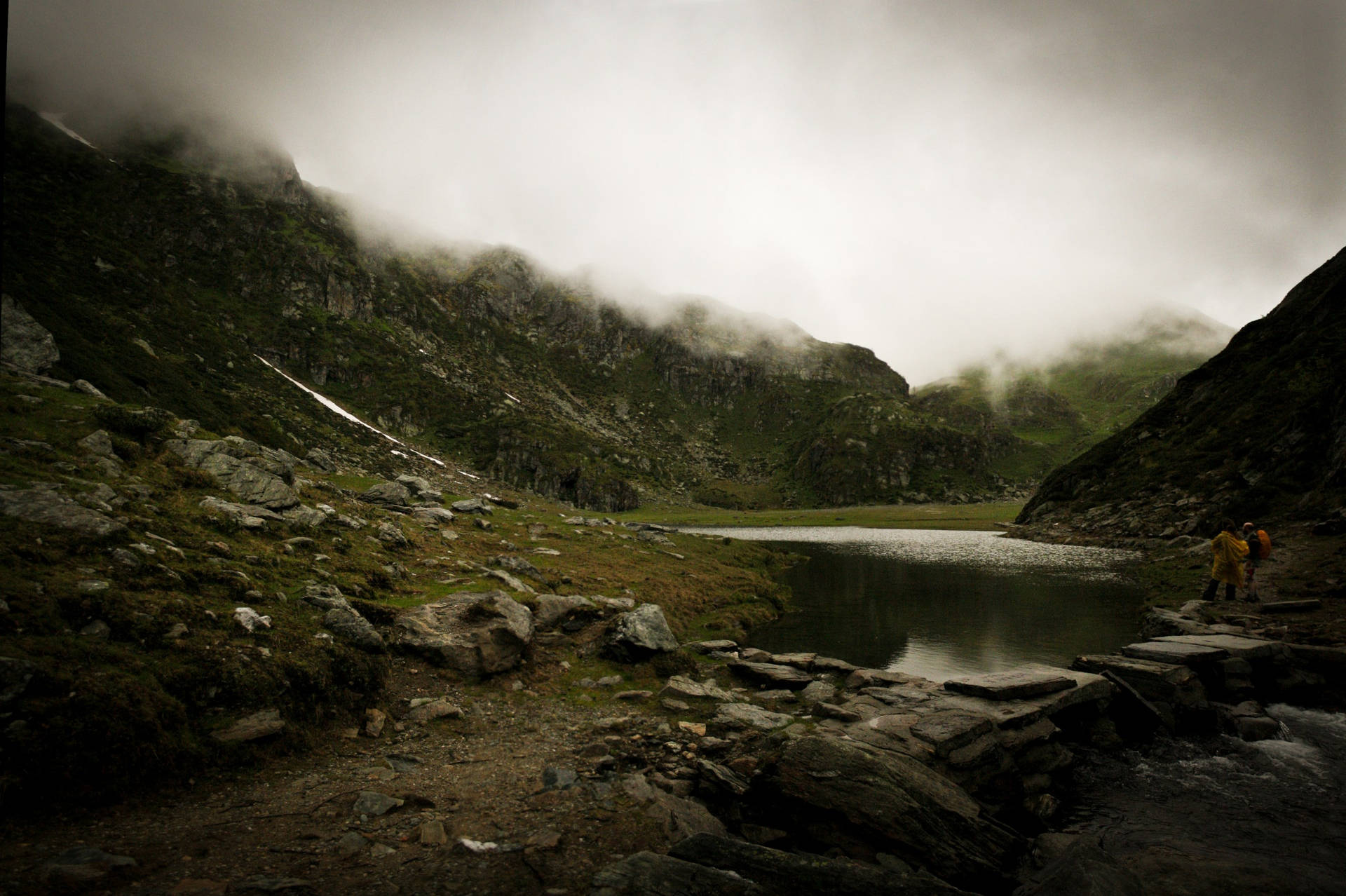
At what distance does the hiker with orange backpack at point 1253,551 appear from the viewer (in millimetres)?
25594

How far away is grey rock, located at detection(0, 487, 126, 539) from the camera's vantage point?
1297cm

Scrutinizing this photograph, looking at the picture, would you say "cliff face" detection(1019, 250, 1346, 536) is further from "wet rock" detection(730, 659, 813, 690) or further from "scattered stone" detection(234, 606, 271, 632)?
"scattered stone" detection(234, 606, 271, 632)

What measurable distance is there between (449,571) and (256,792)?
13.0 metres

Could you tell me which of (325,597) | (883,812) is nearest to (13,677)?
(325,597)

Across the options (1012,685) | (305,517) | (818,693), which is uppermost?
(305,517)

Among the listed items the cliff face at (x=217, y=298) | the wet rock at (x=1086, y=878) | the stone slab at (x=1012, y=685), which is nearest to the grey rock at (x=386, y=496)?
the cliff face at (x=217, y=298)

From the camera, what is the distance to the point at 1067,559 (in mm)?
56906

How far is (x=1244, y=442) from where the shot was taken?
182ft

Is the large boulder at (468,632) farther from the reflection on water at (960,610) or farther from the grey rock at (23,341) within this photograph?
the grey rock at (23,341)

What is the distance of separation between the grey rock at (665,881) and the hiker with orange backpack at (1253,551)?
2989cm

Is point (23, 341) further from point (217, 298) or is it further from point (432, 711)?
point (217, 298)

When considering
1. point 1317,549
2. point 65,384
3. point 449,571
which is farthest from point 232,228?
point 1317,549

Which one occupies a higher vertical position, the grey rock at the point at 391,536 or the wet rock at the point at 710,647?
the grey rock at the point at 391,536

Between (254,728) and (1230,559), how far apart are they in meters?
38.1
